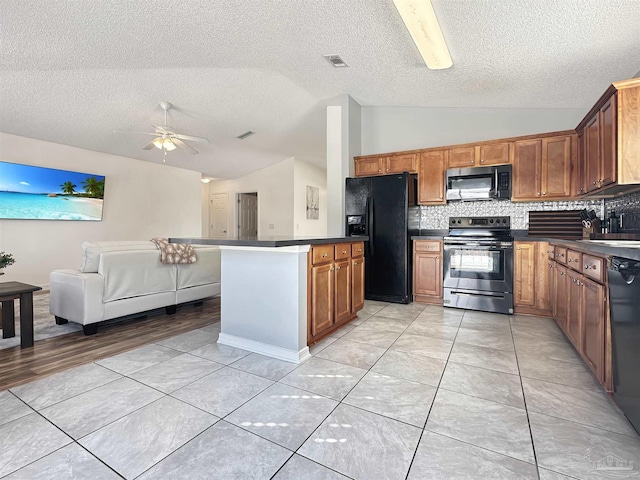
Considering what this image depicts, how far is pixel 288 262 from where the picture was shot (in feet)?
7.63

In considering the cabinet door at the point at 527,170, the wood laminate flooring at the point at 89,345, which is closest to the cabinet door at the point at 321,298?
the wood laminate flooring at the point at 89,345

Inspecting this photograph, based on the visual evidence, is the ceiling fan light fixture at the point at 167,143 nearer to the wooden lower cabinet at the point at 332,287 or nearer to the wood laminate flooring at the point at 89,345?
the wood laminate flooring at the point at 89,345

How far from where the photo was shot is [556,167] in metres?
3.66

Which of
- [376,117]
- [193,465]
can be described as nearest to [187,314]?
[193,465]

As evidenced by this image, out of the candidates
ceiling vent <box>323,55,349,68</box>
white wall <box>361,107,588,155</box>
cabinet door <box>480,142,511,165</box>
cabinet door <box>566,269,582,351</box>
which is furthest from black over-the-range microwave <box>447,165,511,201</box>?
ceiling vent <box>323,55,349,68</box>

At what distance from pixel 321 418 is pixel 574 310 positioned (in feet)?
6.82

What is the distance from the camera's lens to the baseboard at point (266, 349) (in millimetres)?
2330

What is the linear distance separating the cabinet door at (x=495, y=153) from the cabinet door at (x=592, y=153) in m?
0.78

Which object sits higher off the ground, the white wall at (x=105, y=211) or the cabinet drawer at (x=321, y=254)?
the white wall at (x=105, y=211)

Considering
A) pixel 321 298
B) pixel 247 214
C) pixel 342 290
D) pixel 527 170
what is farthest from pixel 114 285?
pixel 247 214

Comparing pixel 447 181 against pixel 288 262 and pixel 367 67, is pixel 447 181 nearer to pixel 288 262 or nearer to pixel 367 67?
pixel 367 67

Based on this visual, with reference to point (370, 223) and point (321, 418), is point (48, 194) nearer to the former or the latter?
point (370, 223)

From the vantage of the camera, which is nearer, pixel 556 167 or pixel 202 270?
pixel 556 167

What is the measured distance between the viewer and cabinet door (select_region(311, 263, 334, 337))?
8.30 feet
